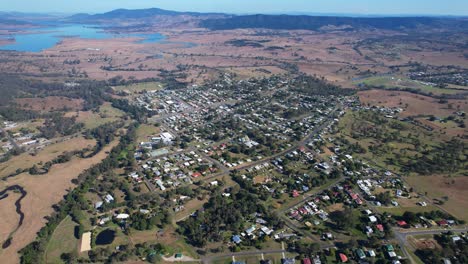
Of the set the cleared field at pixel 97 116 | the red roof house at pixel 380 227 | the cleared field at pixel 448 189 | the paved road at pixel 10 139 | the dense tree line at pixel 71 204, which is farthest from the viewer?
the cleared field at pixel 97 116

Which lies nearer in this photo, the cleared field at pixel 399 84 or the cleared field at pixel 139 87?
the cleared field at pixel 399 84

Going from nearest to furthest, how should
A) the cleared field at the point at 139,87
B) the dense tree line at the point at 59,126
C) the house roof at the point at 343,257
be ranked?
the house roof at the point at 343,257
the dense tree line at the point at 59,126
the cleared field at the point at 139,87

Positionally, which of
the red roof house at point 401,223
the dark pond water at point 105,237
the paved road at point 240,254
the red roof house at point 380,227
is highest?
the red roof house at point 401,223

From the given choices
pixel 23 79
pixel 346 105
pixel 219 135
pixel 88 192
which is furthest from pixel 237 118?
pixel 23 79

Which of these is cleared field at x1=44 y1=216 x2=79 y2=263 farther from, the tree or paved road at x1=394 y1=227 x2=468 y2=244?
paved road at x1=394 y1=227 x2=468 y2=244

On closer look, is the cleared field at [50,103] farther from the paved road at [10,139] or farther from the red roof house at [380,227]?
the red roof house at [380,227]

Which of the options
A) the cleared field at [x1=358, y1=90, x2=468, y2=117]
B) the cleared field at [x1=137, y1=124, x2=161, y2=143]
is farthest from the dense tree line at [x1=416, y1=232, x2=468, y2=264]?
the cleared field at [x1=137, y1=124, x2=161, y2=143]

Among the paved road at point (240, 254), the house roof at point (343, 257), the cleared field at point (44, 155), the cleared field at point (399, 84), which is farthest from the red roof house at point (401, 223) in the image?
the cleared field at point (399, 84)
